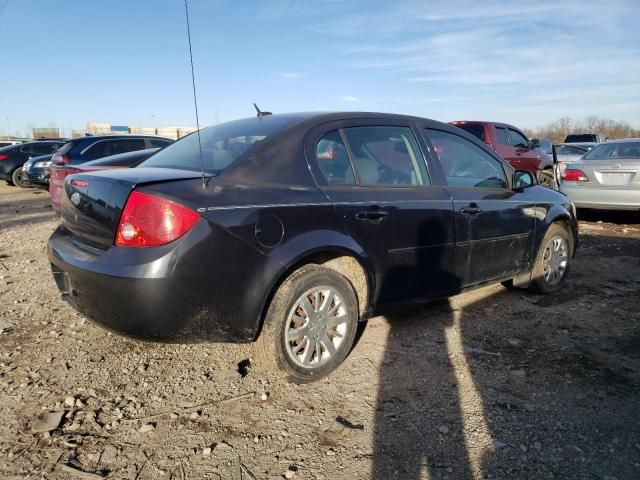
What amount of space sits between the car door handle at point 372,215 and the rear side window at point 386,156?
9.0 inches

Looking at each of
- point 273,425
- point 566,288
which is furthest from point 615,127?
point 273,425

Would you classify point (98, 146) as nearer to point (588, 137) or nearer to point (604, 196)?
point (604, 196)

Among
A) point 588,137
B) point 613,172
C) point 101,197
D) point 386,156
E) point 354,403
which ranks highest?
point 386,156

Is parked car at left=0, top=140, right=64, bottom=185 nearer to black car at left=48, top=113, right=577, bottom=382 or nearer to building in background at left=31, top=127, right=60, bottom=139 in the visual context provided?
black car at left=48, top=113, right=577, bottom=382

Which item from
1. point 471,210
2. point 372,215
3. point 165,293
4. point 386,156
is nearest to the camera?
point 165,293

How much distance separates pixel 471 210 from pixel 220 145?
195 cm

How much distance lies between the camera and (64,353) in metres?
3.20

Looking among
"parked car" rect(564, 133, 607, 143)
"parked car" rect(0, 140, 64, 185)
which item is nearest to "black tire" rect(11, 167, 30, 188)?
"parked car" rect(0, 140, 64, 185)

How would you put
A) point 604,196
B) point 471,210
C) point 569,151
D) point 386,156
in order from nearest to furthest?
point 386,156, point 471,210, point 604,196, point 569,151

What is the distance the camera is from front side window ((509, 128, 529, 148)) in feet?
34.2

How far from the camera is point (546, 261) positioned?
4.57 metres

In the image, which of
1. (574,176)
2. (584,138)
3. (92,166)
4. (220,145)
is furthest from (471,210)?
(584,138)

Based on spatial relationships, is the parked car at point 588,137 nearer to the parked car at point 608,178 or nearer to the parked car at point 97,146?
the parked car at point 608,178

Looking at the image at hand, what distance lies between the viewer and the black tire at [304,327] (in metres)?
2.70
